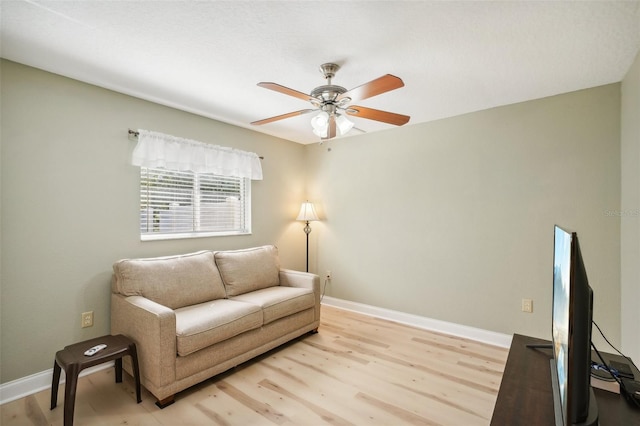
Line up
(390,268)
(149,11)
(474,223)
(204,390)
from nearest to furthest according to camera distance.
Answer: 1. (149,11)
2. (204,390)
3. (474,223)
4. (390,268)

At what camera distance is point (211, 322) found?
94.8 inches

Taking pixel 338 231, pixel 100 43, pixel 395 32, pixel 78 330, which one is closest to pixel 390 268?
pixel 338 231

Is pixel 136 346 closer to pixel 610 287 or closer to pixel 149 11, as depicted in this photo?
pixel 149 11

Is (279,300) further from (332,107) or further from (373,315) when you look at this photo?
(332,107)

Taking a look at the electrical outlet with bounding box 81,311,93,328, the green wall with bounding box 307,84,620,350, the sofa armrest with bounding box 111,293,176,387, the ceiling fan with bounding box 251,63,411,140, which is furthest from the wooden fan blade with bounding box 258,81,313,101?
the electrical outlet with bounding box 81,311,93,328

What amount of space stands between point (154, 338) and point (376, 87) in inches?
85.1

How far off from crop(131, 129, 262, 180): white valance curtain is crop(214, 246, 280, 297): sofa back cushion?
0.93 meters

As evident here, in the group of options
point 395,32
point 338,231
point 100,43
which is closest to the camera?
point 395,32

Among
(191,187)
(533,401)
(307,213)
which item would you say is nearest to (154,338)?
(191,187)

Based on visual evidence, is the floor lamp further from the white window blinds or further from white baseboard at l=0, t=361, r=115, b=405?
white baseboard at l=0, t=361, r=115, b=405

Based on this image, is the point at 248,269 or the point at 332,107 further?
the point at 248,269

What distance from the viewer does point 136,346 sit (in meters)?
2.31

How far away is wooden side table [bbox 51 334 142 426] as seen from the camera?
6.12 feet

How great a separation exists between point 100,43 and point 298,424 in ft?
8.99
